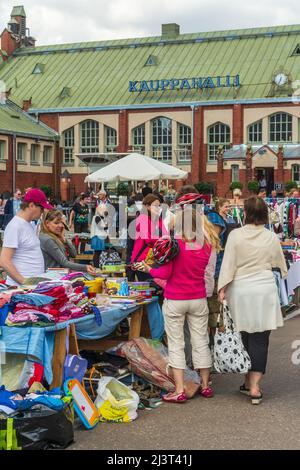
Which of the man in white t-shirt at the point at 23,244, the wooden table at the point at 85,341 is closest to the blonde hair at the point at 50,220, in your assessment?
the man in white t-shirt at the point at 23,244

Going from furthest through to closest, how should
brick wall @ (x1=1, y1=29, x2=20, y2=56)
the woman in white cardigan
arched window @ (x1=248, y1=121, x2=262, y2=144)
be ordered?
1. brick wall @ (x1=1, y1=29, x2=20, y2=56)
2. arched window @ (x1=248, y1=121, x2=262, y2=144)
3. the woman in white cardigan

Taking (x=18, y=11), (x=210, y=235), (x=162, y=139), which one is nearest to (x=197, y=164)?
(x=162, y=139)

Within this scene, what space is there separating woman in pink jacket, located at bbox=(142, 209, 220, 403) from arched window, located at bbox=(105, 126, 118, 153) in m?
46.2

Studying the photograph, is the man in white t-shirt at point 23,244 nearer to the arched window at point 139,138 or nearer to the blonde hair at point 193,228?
the blonde hair at point 193,228

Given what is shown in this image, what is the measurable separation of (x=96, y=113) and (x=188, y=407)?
4671 centimetres

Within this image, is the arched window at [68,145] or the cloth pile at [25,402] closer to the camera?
the cloth pile at [25,402]

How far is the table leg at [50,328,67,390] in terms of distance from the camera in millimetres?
6727

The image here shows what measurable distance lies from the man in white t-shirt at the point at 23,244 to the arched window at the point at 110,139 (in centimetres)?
4550

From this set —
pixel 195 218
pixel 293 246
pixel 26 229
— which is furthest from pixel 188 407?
pixel 293 246

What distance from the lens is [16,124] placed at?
50062mm

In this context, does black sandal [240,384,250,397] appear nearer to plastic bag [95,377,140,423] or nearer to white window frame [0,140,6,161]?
plastic bag [95,377,140,423]

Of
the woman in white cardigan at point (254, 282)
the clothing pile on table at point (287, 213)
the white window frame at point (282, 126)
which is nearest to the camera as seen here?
the woman in white cardigan at point (254, 282)

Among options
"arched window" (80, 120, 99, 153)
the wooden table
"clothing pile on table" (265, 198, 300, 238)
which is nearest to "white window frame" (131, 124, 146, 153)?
"arched window" (80, 120, 99, 153)

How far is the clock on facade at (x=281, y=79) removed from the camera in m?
47.9
